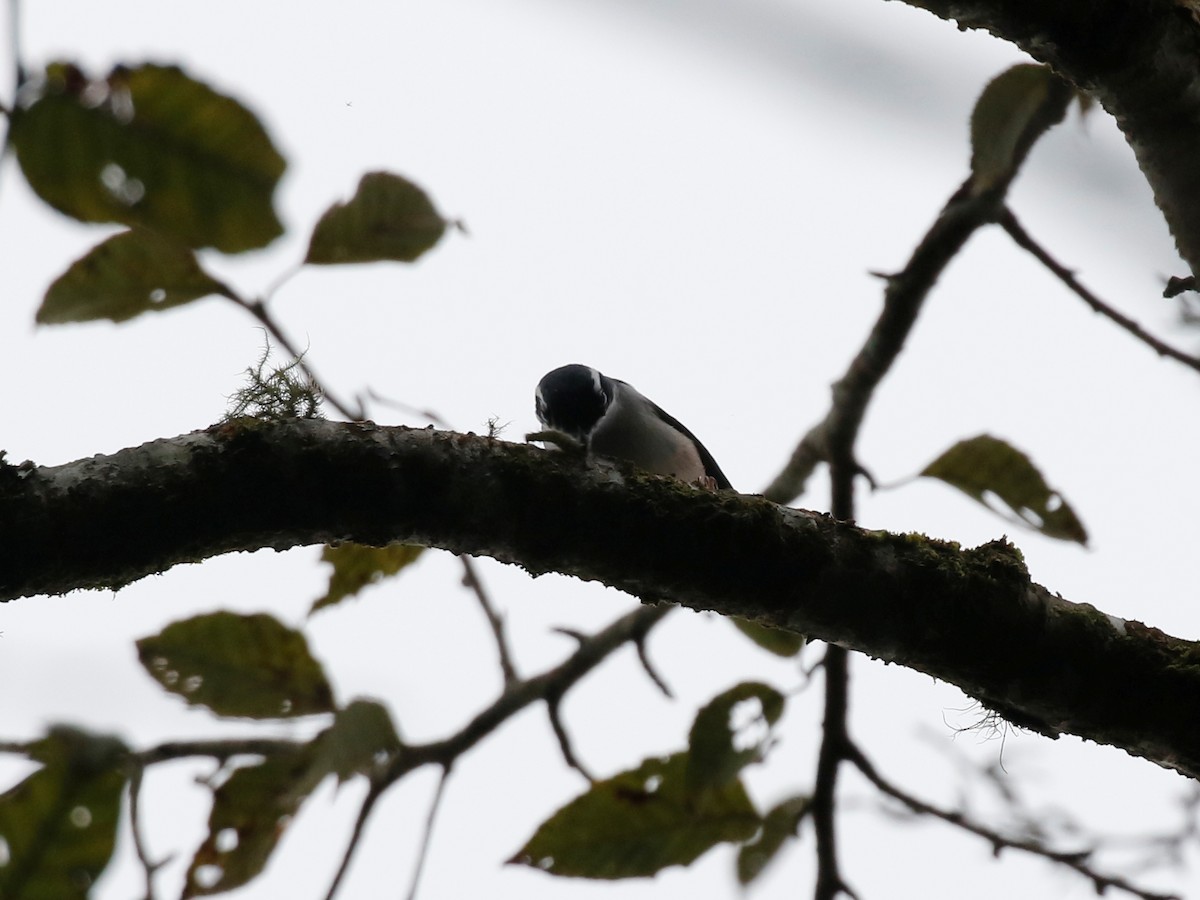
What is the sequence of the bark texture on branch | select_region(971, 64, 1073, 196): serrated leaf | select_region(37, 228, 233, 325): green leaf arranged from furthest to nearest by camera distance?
select_region(971, 64, 1073, 196): serrated leaf
select_region(37, 228, 233, 325): green leaf
the bark texture on branch

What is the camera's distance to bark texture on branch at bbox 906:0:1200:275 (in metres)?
1.87

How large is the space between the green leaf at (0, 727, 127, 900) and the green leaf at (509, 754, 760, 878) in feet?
4.67

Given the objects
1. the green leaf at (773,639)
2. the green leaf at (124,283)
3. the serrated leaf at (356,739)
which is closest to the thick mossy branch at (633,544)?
the serrated leaf at (356,739)

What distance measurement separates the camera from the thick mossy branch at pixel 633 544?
167cm

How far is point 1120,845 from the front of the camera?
12.4ft

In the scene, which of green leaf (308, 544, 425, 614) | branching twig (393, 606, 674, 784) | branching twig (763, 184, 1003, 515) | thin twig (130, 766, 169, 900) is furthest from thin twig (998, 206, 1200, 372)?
thin twig (130, 766, 169, 900)

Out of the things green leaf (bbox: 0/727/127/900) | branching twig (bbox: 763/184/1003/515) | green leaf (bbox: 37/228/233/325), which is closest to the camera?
green leaf (bbox: 0/727/127/900)

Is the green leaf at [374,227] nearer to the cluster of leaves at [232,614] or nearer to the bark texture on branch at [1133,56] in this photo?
the cluster of leaves at [232,614]

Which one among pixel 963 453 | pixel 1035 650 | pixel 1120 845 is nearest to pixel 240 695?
pixel 1035 650

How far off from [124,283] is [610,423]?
5.65ft

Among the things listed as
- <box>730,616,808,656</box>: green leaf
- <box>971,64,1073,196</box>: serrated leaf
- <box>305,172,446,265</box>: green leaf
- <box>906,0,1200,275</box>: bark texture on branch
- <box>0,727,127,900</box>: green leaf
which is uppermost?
<box>971,64,1073,196</box>: serrated leaf

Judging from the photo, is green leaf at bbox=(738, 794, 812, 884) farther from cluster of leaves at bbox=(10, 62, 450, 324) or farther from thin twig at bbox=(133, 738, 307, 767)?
cluster of leaves at bbox=(10, 62, 450, 324)

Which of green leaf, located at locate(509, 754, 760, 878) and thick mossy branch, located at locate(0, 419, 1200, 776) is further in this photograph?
green leaf, located at locate(509, 754, 760, 878)

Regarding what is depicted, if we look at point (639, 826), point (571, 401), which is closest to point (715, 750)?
point (639, 826)
